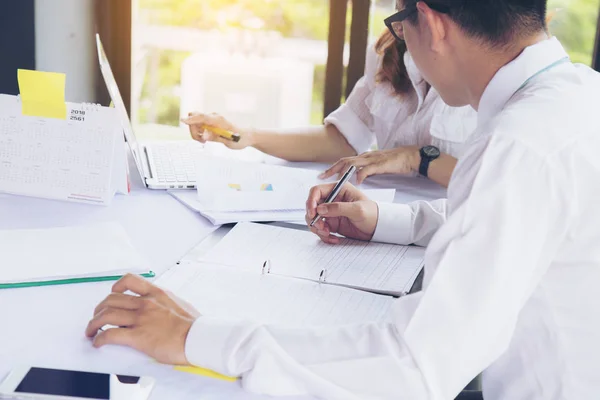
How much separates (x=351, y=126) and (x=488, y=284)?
129cm

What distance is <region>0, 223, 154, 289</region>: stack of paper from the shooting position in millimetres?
1144

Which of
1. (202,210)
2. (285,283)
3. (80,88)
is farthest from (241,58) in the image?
(285,283)

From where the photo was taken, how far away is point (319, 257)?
131cm

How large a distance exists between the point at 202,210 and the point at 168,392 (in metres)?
0.67

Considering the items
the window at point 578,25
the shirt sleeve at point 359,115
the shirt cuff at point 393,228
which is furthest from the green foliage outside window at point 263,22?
the shirt cuff at point 393,228

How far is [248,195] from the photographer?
1.56m

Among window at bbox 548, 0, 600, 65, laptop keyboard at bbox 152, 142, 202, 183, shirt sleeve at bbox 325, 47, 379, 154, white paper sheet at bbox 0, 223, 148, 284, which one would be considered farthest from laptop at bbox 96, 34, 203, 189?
window at bbox 548, 0, 600, 65

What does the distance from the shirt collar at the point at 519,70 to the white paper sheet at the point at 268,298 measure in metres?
0.34

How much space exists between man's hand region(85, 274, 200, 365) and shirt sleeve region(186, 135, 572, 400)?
1.8 inches

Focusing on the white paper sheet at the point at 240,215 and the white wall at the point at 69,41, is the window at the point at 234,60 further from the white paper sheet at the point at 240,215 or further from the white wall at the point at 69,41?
the white paper sheet at the point at 240,215

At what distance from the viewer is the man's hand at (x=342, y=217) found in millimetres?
1404

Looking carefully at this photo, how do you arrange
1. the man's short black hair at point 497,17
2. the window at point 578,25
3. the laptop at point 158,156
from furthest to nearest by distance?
the window at point 578,25
the laptop at point 158,156
the man's short black hair at point 497,17

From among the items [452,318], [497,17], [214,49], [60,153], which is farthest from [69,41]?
[452,318]

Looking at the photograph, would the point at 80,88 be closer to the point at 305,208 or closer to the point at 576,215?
the point at 305,208
